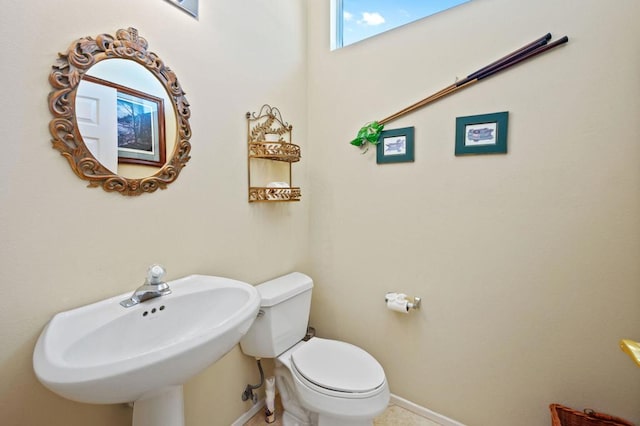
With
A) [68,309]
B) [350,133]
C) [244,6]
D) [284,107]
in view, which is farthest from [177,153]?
[350,133]

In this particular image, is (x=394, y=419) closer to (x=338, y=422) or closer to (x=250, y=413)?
(x=338, y=422)

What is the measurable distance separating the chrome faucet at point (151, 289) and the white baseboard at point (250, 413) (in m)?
0.93

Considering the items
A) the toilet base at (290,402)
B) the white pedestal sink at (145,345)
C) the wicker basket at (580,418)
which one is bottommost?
the toilet base at (290,402)

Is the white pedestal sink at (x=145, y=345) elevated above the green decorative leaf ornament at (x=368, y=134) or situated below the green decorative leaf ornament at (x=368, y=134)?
below

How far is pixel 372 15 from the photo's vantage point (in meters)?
1.71

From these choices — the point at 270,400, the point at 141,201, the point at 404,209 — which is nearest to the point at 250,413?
the point at 270,400

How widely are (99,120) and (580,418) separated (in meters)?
2.14

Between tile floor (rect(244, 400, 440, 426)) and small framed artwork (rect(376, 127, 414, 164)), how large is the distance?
1420mm

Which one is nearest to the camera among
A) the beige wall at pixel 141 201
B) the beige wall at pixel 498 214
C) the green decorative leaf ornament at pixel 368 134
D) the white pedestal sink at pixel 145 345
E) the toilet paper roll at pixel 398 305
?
the white pedestal sink at pixel 145 345

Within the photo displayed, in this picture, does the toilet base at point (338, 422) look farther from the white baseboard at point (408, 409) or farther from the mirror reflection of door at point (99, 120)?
the mirror reflection of door at point (99, 120)

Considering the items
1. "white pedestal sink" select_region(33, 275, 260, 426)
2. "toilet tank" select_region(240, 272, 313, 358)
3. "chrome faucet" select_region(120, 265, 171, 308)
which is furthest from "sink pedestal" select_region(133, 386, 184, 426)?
"toilet tank" select_region(240, 272, 313, 358)

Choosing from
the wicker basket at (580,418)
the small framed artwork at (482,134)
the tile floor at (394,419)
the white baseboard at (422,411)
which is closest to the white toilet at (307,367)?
the tile floor at (394,419)

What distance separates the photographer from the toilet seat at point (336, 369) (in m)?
1.18

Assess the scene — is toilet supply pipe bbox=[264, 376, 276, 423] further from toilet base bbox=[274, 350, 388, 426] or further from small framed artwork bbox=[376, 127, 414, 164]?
small framed artwork bbox=[376, 127, 414, 164]
